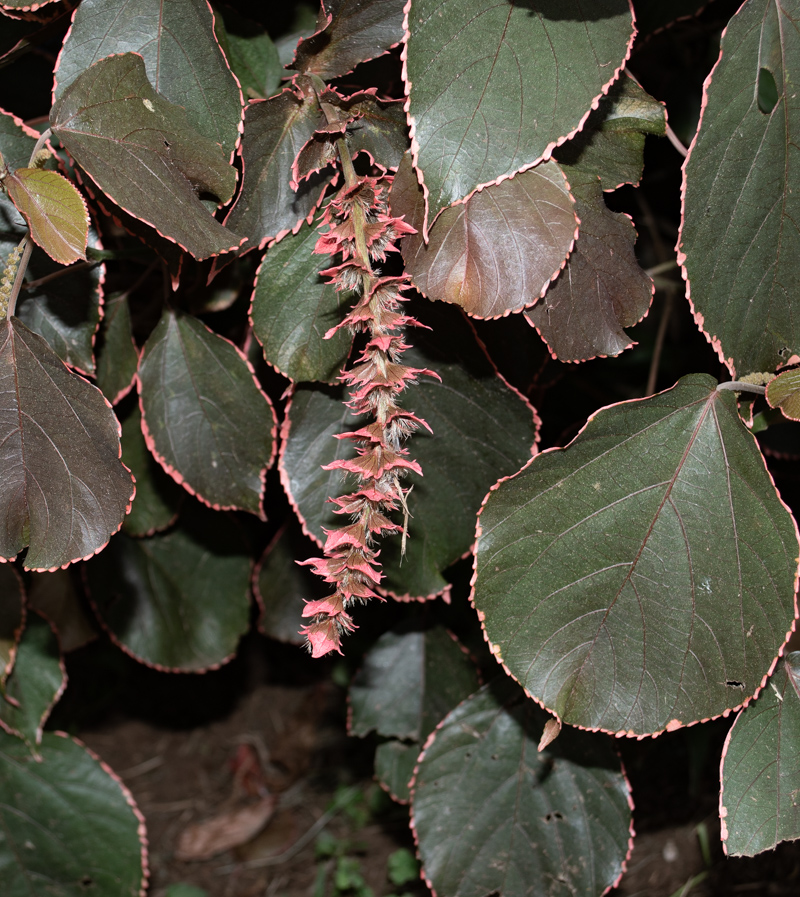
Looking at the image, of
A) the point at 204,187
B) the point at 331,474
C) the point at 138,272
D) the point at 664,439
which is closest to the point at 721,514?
the point at 664,439

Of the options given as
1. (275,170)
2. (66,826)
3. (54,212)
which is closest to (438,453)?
(275,170)

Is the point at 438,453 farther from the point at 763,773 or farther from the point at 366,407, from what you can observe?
the point at 763,773

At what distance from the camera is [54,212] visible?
70cm

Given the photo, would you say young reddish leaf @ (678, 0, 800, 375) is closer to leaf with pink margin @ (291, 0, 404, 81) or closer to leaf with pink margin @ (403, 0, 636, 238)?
Answer: leaf with pink margin @ (403, 0, 636, 238)

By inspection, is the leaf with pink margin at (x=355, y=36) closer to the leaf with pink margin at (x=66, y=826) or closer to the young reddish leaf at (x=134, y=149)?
the young reddish leaf at (x=134, y=149)

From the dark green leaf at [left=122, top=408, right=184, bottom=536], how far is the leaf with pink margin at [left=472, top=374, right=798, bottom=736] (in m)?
0.60

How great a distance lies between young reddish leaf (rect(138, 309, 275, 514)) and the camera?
0.98 m

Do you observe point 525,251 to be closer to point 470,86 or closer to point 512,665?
point 470,86

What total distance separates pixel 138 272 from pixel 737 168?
32.8 inches

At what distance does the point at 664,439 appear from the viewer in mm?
835

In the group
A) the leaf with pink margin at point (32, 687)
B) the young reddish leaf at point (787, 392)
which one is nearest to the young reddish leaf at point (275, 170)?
the young reddish leaf at point (787, 392)

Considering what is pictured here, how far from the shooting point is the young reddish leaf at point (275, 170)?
80 cm

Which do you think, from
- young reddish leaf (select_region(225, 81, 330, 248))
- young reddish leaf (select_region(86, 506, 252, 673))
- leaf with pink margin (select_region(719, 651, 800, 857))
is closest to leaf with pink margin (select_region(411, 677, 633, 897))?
leaf with pink margin (select_region(719, 651, 800, 857))

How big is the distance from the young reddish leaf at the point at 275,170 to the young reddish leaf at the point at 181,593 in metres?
0.67
